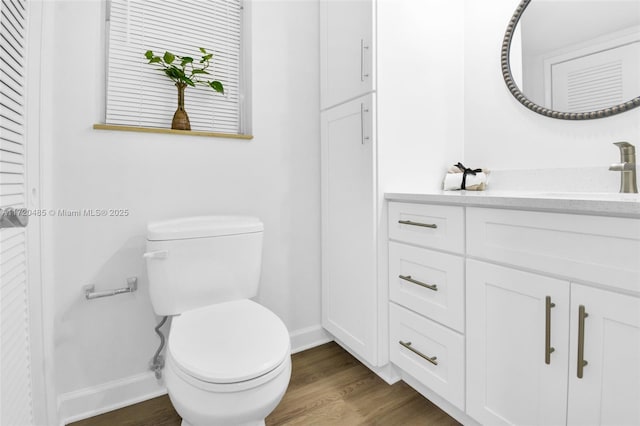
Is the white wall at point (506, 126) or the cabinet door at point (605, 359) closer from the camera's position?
the cabinet door at point (605, 359)

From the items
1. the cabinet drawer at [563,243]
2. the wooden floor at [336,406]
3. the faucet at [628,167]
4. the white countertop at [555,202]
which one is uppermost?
the faucet at [628,167]

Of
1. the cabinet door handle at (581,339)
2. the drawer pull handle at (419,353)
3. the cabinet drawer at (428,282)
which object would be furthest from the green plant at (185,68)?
the cabinet door handle at (581,339)

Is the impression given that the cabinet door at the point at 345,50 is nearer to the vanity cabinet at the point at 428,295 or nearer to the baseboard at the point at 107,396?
the vanity cabinet at the point at 428,295

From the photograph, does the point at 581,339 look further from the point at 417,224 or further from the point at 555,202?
the point at 417,224

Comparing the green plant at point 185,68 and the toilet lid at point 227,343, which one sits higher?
the green plant at point 185,68

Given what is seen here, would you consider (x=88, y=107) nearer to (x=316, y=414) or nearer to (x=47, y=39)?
(x=47, y=39)

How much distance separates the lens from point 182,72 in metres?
1.44

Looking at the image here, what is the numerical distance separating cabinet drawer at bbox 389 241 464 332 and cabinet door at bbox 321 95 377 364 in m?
0.11

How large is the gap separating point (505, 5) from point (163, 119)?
1.71 metres

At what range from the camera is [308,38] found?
182 cm

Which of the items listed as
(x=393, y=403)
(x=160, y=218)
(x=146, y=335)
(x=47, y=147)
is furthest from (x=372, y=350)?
(x=47, y=147)

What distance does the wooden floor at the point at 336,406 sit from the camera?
1.30 m

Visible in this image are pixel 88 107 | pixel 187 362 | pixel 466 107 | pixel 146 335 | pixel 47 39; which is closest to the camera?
pixel 187 362

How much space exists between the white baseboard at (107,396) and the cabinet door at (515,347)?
1.34 meters
